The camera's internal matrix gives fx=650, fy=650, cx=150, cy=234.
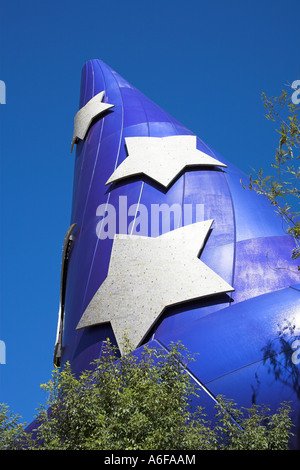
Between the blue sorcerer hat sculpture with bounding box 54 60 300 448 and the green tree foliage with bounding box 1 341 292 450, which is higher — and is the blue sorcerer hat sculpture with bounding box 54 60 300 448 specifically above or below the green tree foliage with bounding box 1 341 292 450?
above

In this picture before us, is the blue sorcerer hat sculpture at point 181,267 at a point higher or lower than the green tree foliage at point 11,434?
higher

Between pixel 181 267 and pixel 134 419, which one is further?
pixel 181 267

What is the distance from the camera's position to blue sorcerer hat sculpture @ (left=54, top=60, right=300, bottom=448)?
10523mm

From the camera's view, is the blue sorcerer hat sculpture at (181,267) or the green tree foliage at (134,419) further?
the blue sorcerer hat sculpture at (181,267)

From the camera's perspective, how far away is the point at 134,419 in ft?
25.8

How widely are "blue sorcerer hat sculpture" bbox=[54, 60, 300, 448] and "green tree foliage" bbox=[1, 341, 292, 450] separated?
49.3 inches

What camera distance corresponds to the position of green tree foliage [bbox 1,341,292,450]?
788 centimetres

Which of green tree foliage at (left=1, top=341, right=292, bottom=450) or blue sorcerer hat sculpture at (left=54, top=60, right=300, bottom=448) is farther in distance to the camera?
blue sorcerer hat sculpture at (left=54, top=60, right=300, bottom=448)

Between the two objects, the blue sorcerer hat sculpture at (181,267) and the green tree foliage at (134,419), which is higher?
the blue sorcerer hat sculpture at (181,267)

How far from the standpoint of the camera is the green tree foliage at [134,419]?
7875mm

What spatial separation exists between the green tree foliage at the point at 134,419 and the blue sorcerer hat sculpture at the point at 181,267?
1.25 metres

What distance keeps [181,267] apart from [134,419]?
16.5 feet

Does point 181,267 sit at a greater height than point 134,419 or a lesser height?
greater
